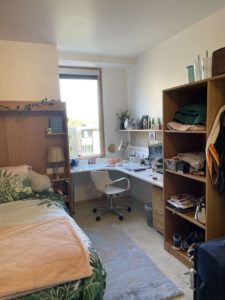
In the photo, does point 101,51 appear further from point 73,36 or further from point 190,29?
point 190,29

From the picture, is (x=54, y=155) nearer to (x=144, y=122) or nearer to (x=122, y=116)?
(x=144, y=122)

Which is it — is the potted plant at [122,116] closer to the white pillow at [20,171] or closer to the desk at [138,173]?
Answer: the desk at [138,173]

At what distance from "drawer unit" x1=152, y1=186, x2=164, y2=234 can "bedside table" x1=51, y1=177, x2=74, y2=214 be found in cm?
128

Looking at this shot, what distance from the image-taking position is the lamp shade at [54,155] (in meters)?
3.29

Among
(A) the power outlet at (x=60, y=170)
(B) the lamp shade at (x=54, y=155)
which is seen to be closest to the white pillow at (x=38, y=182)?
(B) the lamp shade at (x=54, y=155)

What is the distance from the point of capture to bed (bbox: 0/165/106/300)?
130 cm

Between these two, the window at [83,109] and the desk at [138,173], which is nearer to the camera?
the desk at [138,173]

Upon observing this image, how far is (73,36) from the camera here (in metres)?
3.01

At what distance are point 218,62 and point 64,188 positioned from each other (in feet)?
8.84

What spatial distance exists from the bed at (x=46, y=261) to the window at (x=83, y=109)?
89.6 inches

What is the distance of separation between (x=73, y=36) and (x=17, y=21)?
71cm

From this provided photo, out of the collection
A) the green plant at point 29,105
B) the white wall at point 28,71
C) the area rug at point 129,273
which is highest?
the white wall at point 28,71

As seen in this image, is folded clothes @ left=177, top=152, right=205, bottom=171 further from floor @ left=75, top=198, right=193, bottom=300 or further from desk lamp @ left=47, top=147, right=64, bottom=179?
desk lamp @ left=47, top=147, right=64, bottom=179

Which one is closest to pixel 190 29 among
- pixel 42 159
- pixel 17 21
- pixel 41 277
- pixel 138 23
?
pixel 138 23
